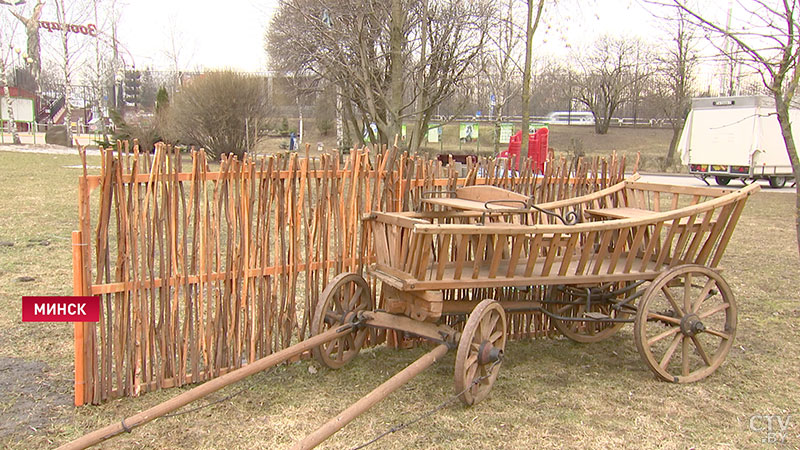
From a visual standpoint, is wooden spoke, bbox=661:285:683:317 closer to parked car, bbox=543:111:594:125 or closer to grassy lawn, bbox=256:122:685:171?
grassy lawn, bbox=256:122:685:171

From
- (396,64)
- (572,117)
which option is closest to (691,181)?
(396,64)

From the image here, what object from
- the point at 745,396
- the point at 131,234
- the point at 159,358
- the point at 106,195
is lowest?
the point at 745,396

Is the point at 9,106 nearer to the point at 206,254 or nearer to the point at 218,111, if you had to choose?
the point at 218,111

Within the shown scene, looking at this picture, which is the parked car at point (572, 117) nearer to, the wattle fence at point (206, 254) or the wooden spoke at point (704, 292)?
the wooden spoke at point (704, 292)

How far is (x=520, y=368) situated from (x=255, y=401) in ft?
5.81

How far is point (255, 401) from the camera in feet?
11.6

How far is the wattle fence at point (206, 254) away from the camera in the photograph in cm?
339

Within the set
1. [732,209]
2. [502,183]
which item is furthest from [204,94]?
[732,209]

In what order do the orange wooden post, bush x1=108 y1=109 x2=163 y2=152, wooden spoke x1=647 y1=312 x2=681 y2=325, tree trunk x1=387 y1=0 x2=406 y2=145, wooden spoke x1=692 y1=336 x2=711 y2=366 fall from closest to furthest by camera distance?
the orange wooden post
wooden spoke x1=647 y1=312 x2=681 y2=325
wooden spoke x1=692 y1=336 x2=711 y2=366
tree trunk x1=387 y1=0 x2=406 y2=145
bush x1=108 y1=109 x2=163 y2=152

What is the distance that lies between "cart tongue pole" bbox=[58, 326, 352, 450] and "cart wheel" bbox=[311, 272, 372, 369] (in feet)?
0.50

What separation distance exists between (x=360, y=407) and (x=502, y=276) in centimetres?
137

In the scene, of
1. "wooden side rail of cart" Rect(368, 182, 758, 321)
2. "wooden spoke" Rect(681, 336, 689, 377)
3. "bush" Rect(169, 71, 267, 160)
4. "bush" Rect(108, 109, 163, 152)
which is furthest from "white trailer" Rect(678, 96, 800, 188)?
"bush" Rect(108, 109, 163, 152)

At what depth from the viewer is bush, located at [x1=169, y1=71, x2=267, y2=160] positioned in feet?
63.7

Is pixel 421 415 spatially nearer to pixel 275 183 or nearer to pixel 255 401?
pixel 255 401
